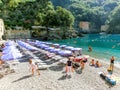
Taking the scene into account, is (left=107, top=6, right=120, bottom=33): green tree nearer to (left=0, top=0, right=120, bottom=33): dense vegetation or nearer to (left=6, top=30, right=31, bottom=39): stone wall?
(left=0, top=0, right=120, bottom=33): dense vegetation

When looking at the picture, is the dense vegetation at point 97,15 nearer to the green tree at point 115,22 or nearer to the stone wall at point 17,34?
the green tree at point 115,22

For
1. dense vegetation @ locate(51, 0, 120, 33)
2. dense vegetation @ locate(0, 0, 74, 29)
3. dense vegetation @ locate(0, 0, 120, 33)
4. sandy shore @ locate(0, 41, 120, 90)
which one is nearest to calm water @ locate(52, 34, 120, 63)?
sandy shore @ locate(0, 41, 120, 90)

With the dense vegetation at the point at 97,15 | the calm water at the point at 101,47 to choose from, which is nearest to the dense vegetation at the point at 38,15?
the dense vegetation at the point at 97,15

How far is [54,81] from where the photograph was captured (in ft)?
66.3

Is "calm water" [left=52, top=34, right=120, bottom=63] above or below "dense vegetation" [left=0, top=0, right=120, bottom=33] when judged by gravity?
below

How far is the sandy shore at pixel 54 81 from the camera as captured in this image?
18469 mm

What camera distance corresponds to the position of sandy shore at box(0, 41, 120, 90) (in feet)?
60.6

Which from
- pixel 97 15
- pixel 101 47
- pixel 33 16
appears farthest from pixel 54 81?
pixel 97 15

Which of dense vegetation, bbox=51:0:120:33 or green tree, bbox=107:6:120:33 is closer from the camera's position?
green tree, bbox=107:6:120:33

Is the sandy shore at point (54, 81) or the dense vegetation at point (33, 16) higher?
the dense vegetation at point (33, 16)

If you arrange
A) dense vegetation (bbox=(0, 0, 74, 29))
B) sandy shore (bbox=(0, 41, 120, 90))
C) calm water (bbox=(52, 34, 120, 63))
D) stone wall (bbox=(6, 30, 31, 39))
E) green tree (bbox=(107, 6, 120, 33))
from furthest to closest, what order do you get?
green tree (bbox=(107, 6, 120, 33)), dense vegetation (bbox=(0, 0, 74, 29)), stone wall (bbox=(6, 30, 31, 39)), calm water (bbox=(52, 34, 120, 63)), sandy shore (bbox=(0, 41, 120, 90))

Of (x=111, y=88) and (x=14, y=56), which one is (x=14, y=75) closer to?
(x=14, y=56)

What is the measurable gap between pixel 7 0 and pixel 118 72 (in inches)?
1932

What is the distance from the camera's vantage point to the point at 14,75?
22.7 meters
